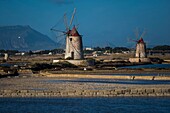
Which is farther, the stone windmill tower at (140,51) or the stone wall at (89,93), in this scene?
the stone windmill tower at (140,51)

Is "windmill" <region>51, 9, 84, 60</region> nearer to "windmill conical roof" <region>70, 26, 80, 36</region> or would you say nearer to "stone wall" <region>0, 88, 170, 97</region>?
"windmill conical roof" <region>70, 26, 80, 36</region>

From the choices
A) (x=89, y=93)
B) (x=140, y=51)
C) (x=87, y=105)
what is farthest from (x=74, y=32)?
(x=87, y=105)

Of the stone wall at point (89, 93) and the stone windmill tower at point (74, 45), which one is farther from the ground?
the stone windmill tower at point (74, 45)

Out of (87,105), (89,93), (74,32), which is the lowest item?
(87,105)

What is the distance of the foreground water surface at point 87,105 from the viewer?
22.7 metres

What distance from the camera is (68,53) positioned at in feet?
227

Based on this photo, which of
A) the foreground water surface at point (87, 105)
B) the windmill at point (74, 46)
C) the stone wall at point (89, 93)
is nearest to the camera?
the foreground water surface at point (87, 105)

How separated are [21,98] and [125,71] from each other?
32.0 m

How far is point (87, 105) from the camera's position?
24234 millimetres

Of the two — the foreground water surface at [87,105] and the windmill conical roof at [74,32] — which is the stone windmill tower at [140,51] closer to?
the windmill conical roof at [74,32]

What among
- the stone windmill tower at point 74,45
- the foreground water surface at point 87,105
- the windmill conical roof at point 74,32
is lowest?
the foreground water surface at point 87,105

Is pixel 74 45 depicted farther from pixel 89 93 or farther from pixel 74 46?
pixel 89 93

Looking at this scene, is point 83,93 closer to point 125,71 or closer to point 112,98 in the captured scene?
point 112,98

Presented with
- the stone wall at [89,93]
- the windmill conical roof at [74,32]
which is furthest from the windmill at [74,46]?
the stone wall at [89,93]
